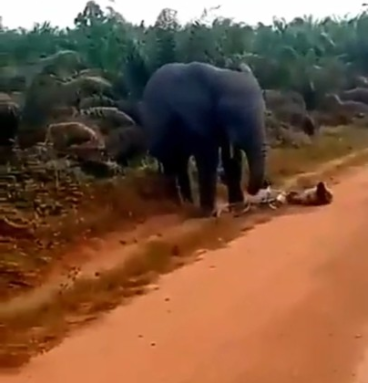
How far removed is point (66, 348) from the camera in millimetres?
6676

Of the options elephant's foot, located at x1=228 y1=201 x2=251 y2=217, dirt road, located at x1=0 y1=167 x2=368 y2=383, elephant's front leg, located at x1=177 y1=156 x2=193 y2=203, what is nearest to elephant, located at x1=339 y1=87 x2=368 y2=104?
elephant's front leg, located at x1=177 y1=156 x2=193 y2=203

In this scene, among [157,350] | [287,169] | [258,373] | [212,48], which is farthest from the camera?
[212,48]

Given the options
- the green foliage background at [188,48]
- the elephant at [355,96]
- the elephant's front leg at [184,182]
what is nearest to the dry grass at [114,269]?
the elephant's front leg at [184,182]

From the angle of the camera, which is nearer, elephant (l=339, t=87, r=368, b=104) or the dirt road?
the dirt road

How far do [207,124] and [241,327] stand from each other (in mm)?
4667

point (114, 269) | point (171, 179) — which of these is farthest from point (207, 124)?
point (114, 269)

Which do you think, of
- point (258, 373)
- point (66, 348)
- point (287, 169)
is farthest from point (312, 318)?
point (287, 169)

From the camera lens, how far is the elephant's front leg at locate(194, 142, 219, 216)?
1118cm

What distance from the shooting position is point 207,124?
11.4 m

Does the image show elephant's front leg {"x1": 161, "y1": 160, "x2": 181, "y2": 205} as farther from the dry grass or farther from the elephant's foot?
the elephant's foot

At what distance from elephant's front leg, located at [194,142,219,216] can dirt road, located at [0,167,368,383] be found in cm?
150

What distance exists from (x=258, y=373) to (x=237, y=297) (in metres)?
1.66

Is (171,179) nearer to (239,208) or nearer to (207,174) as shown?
(207,174)

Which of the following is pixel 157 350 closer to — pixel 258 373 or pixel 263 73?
pixel 258 373
